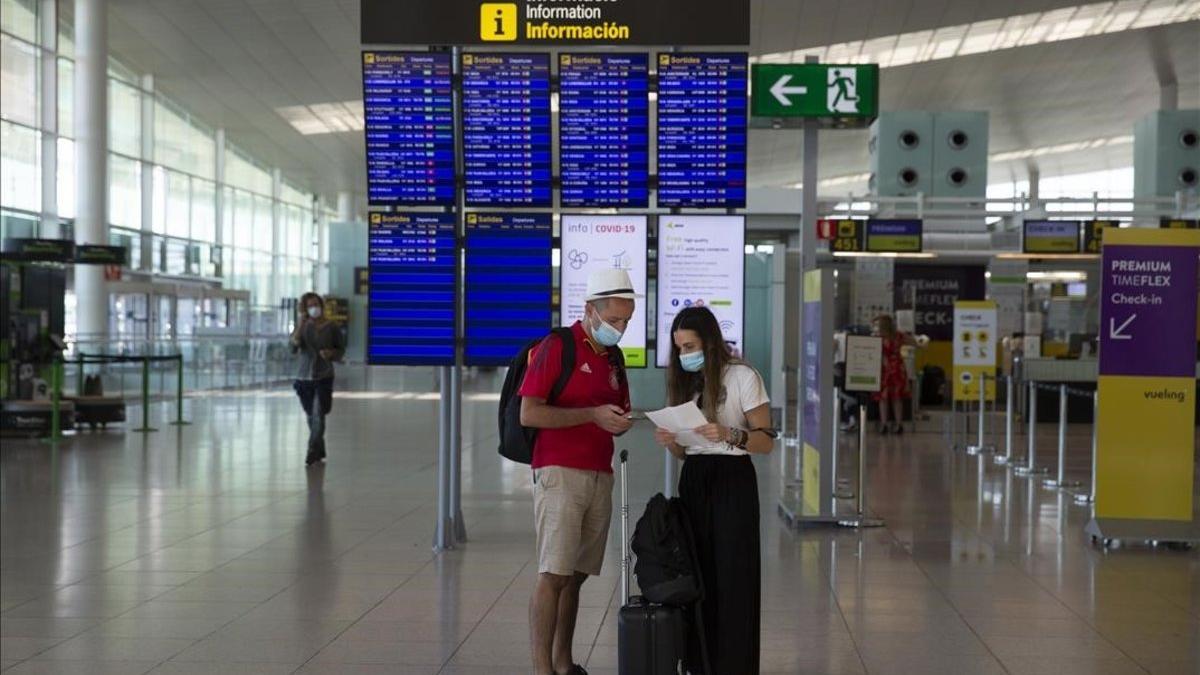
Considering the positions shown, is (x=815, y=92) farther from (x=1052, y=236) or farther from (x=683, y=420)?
(x=1052, y=236)

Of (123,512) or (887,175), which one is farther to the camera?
(887,175)

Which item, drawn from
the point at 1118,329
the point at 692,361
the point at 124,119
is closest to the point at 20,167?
the point at 124,119

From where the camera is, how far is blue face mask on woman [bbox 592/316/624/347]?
205 inches

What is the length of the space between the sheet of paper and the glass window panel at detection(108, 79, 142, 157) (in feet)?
99.7

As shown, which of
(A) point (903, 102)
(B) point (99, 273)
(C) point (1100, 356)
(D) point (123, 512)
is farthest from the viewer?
(A) point (903, 102)

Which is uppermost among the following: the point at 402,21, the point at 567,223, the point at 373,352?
the point at 402,21

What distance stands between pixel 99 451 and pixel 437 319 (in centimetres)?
805

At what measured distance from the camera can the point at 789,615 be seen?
7027 mm

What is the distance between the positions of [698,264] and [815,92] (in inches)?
83.0

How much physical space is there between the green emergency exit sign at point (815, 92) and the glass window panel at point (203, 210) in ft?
102

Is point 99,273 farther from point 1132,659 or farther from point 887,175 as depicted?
point 1132,659

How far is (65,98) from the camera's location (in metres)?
29.0

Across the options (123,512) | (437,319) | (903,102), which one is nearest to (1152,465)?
(437,319)

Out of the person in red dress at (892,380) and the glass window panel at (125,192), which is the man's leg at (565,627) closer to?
the person in red dress at (892,380)
